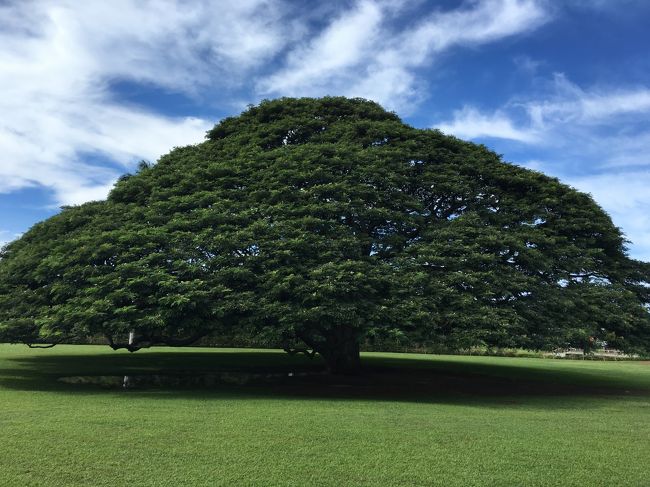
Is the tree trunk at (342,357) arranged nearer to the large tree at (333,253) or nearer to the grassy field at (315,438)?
the large tree at (333,253)

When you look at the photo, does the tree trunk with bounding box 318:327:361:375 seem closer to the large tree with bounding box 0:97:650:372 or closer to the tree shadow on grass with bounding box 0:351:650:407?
the large tree with bounding box 0:97:650:372

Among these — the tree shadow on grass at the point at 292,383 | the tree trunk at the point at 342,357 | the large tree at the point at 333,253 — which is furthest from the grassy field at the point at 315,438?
the tree trunk at the point at 342,357

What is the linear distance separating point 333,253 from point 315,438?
24.5 ft

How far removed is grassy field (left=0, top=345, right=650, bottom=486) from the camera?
703 cm

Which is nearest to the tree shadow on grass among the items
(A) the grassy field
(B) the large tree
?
(A) the grassy field

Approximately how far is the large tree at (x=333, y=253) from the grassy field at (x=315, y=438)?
204cm

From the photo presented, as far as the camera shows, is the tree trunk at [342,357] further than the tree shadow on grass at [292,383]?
Yes

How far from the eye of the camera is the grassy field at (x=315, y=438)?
7.03m

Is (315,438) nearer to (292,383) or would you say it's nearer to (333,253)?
(333,253)

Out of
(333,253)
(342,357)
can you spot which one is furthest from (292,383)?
(333,253)

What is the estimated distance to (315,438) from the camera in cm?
905

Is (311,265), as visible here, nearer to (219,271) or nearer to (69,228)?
(219,271)

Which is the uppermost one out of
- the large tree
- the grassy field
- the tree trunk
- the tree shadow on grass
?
the large tree

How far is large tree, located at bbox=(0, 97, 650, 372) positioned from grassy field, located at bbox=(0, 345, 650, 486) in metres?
2.04
